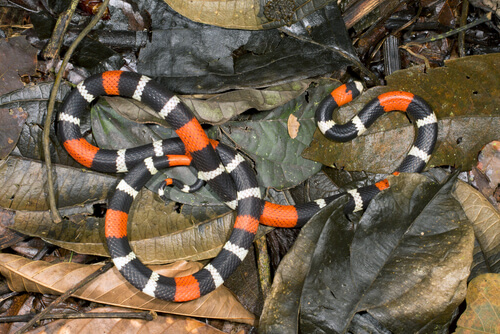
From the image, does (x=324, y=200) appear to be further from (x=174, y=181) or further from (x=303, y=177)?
(x=174, y=181)

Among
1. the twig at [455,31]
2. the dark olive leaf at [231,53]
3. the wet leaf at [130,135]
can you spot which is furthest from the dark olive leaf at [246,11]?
the twig at [455,31]

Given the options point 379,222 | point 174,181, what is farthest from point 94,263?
point 379,222

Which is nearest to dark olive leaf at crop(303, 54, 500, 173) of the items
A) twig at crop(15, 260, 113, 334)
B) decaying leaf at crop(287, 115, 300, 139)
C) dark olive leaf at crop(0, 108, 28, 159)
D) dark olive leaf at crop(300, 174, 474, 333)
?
decaying leaf at crop(287, 115, 300, 139)

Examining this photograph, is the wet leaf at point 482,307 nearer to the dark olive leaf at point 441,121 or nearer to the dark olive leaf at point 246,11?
the dark olive leaf at point 441,121

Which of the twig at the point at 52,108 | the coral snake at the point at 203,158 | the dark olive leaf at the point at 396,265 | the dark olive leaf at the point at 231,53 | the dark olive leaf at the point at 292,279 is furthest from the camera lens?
the dark olive leaf at the point at 231,53

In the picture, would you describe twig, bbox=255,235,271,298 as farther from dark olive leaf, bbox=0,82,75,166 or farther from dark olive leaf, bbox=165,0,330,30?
dark olive leaf, bbox=165,0,330,30
